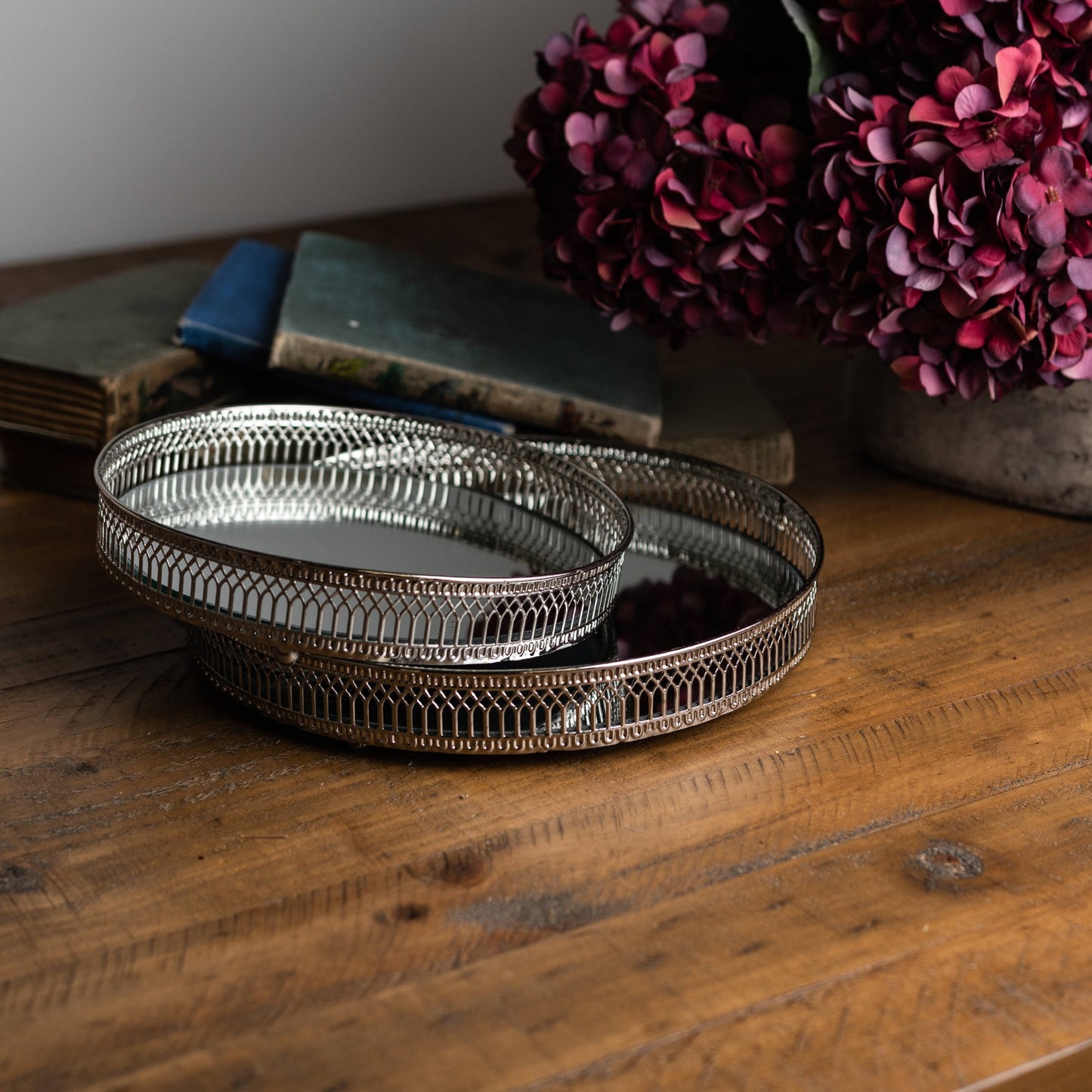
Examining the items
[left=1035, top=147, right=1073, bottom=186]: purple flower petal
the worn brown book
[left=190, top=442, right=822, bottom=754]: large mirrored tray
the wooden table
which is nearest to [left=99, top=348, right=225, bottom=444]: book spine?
the worn brown book

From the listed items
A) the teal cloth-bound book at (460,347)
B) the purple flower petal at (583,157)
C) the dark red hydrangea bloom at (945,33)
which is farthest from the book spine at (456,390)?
the dark red hydrangea bloom at (945,33)

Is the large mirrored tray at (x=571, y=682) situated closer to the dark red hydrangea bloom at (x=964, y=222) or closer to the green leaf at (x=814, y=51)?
the dark red hydrangea bloom at (x=964, y=222)

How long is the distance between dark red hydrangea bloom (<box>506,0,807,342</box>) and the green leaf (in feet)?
0.10

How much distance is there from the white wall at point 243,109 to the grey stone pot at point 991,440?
73 cm

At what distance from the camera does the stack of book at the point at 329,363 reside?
0.79 meters

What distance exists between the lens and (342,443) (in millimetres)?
745

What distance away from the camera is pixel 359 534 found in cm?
69

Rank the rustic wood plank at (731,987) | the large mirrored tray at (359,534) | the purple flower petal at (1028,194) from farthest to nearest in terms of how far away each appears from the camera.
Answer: the purple flower petal at (1028,194) < the large mirrored tray at (359,534) < the rustic wood plank at (731,987)

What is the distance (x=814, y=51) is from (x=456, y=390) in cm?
27

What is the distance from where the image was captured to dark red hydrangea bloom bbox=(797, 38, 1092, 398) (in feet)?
2.18

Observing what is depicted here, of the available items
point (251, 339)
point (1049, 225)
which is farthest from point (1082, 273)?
point (251, 339)

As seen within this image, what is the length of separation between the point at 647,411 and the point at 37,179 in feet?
2.46

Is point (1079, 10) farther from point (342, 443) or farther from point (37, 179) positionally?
point (37, 179)

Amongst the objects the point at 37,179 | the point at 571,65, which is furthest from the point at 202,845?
the point at 37,179
